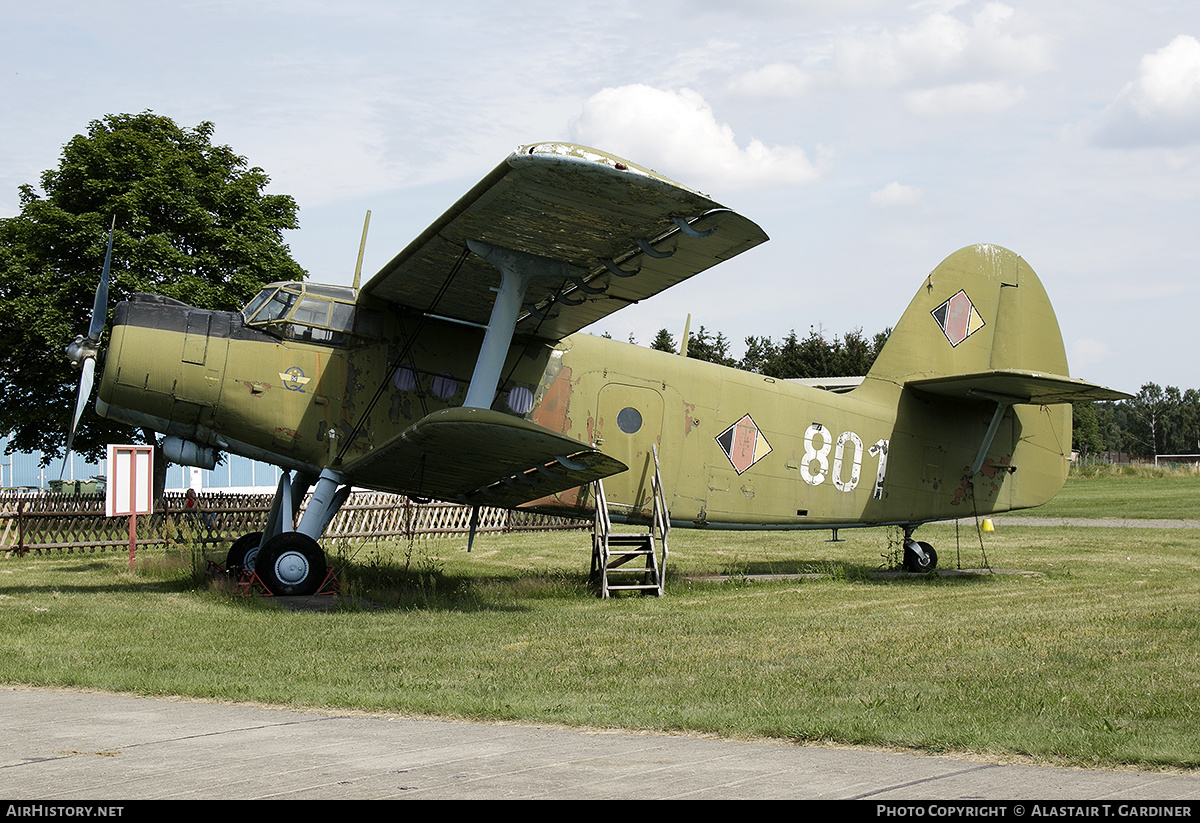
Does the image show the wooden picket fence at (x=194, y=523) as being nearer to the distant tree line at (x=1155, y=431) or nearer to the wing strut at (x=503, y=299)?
the wing strut at (x=503, y=299)

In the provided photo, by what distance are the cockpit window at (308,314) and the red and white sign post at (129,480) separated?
5713 millimetres

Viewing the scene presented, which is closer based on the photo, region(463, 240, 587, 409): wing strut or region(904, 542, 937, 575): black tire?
region(463, 240, 587, 409): wing strut

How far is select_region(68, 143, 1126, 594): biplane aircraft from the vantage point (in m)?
10.5

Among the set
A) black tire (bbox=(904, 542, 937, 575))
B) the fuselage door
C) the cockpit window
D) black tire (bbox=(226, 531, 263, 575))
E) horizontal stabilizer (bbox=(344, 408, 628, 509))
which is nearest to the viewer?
horizontal stabilizer (bbox=(344, 408, 628, 509))

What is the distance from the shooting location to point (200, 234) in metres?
25.6

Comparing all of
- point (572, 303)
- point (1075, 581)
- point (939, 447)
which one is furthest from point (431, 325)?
point (1075, 581)

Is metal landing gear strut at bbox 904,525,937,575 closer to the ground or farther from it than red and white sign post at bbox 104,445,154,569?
closer to the ground

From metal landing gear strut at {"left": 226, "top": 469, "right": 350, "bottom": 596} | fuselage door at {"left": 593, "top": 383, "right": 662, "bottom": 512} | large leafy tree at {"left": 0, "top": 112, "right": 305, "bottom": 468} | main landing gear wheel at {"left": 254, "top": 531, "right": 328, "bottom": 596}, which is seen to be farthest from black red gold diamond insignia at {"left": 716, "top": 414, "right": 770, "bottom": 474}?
large leafy tree at {"left": 0, "top": 112, "right": 305, "bottom": 468}

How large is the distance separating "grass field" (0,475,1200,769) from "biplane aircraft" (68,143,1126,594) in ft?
4.44

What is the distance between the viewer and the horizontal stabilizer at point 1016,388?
556 inches

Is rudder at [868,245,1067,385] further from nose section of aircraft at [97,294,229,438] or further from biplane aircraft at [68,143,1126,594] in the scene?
nose section of aircraft at [97,294,229,438]

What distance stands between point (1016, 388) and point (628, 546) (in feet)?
20.5

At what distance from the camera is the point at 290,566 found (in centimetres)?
1209

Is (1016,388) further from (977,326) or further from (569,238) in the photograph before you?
(569,238)
